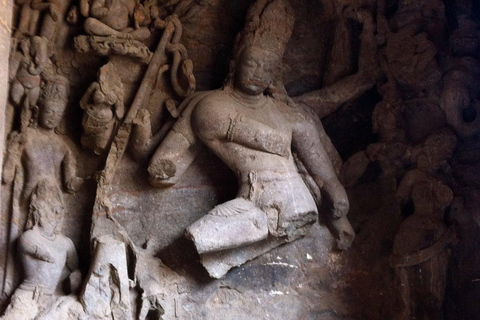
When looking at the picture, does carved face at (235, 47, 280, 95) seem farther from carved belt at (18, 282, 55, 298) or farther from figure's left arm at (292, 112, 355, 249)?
carved belt at (18, 282, 55, 298)

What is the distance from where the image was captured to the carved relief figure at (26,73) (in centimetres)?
629

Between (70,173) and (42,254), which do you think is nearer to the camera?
(42,254)

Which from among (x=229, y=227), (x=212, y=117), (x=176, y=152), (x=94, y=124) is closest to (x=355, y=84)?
(x=212, y=117)

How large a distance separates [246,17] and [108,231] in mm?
2366

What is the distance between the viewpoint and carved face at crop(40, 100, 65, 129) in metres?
6.33

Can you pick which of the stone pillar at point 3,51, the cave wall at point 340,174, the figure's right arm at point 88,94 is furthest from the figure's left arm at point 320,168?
the stone pillar at point 3,51

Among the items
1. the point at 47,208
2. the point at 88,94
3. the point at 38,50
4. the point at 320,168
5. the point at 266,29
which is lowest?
the point at 47,208

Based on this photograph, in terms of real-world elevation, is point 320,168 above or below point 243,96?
below

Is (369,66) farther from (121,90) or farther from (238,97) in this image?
(121,90)

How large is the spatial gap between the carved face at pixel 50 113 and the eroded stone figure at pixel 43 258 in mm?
506

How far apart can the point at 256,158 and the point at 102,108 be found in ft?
4.65

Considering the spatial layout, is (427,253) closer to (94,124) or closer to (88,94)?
(94,124)

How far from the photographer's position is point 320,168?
6.81 meters

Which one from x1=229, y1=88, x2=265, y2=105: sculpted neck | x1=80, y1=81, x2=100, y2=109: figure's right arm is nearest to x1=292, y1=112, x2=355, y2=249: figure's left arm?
x1=229, y1=88, x2=265, y2=105: sculpted neck
